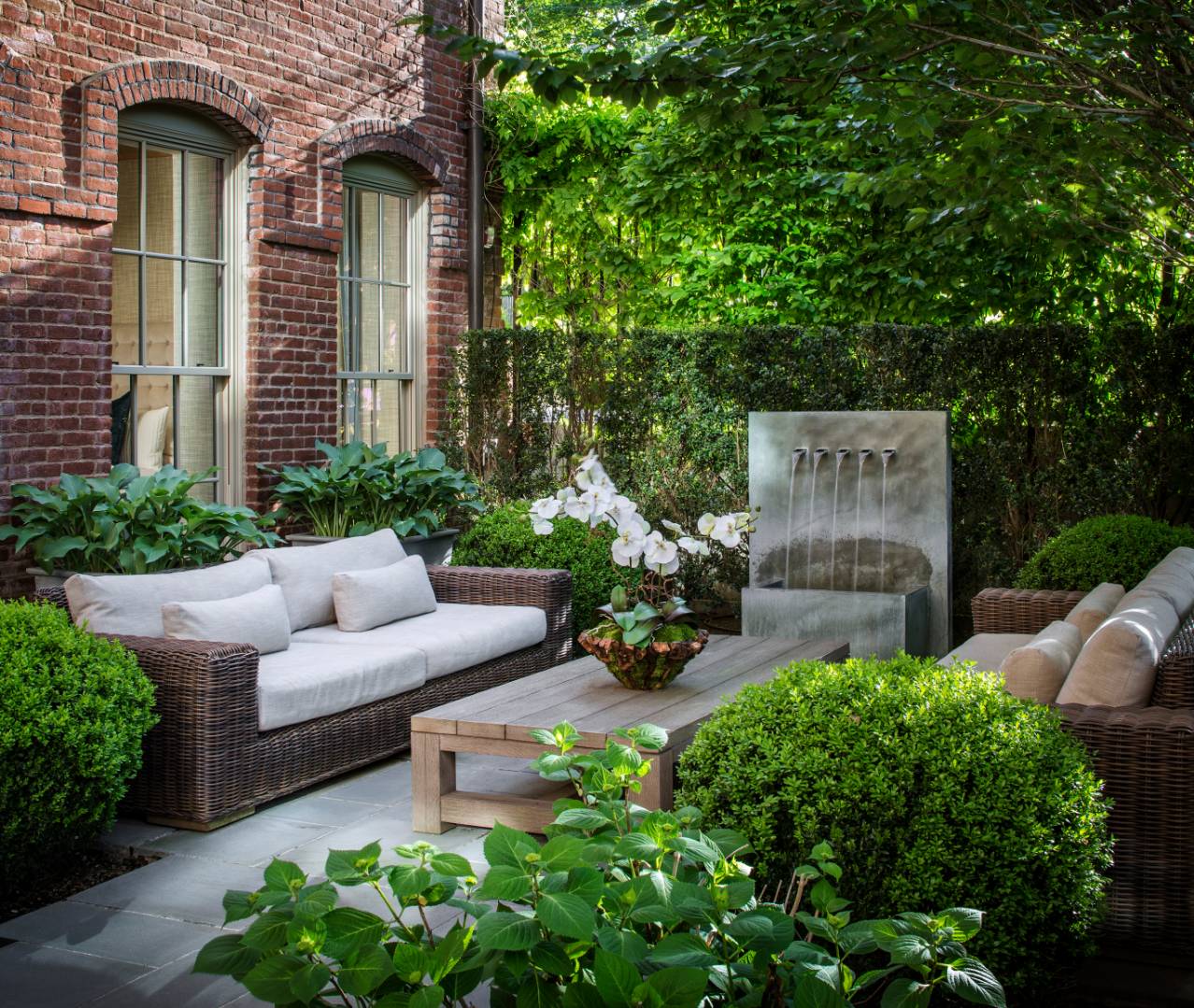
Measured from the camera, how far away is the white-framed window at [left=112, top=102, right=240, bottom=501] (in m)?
6.68

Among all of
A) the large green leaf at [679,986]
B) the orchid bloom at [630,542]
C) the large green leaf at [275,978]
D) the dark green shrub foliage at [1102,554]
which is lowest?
the large green leaf at [275,978]

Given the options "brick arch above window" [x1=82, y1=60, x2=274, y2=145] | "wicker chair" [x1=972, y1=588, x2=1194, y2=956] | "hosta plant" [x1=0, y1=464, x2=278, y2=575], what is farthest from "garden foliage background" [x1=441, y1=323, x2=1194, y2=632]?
"wicker chair" [x1=972, y1=588, x2=1194, y2=956]

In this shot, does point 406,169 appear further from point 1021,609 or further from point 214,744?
point 214,744

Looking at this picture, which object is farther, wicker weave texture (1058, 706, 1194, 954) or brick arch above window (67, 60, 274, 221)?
brick arch above window (67, 60, 274, 221)

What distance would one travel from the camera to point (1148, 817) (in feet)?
10.6

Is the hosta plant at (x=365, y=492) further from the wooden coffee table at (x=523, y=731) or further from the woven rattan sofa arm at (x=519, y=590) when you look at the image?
the wooden coffee table at (x=523, y=731)

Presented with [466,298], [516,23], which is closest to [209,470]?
[466,298]

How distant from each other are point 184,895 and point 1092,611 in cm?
322

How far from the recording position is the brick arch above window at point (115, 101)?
614 centimetres

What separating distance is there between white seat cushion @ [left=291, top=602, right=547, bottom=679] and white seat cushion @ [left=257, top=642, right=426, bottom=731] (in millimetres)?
123

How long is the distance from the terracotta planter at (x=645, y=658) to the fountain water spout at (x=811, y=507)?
2.77m

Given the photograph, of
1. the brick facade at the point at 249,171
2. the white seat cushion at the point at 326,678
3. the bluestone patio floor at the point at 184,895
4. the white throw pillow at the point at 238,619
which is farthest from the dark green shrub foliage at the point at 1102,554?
the brick facade at the point at 249,171

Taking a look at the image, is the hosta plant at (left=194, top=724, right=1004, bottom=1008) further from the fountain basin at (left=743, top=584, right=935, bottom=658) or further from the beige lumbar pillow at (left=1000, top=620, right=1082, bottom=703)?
the fountain basin at (left=743, top=584, right=935, bottom=658)

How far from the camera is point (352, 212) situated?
823 centimetres
